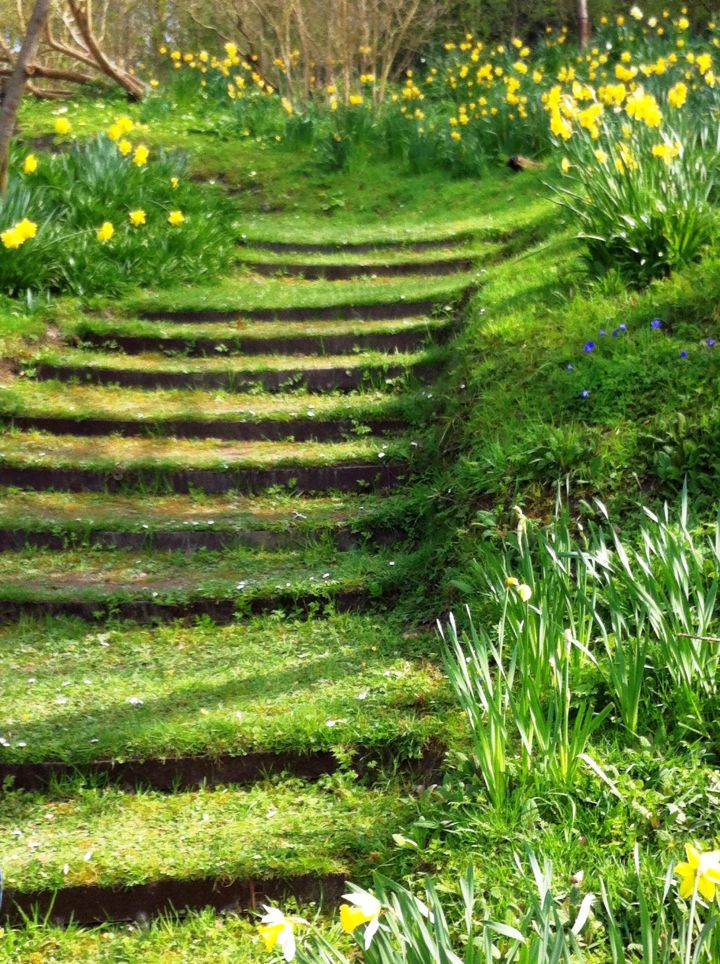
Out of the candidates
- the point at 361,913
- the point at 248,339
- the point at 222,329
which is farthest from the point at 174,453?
the point at 361,913

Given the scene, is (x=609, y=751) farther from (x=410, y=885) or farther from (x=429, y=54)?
(x=429, y=54)

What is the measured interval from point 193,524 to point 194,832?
2.16m

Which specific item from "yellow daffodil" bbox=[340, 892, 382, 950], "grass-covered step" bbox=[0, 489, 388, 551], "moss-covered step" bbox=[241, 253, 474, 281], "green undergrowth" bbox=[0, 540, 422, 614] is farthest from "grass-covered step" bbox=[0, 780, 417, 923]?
"moss-covered step" bbox=[241, 253, 474, 281]

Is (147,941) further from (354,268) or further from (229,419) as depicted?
(354,268)

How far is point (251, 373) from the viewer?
21.5ft

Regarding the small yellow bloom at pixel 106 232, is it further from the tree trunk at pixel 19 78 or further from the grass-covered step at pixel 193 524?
the grass-covered step at pixel 193 524

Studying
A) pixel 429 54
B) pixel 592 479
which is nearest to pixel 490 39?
pixel 429 54

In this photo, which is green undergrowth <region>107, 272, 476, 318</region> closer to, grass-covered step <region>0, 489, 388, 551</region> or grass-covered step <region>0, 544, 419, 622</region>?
grass-covered step <region>0, 489, 388, 551</region>

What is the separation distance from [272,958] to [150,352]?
195 inches

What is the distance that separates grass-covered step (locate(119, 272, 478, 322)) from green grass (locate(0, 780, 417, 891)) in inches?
181

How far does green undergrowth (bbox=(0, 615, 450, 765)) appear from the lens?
3.42 metres

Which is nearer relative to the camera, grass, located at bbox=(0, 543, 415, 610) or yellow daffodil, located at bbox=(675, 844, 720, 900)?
yellow daffodil, located at bbox=(675, 844, 720, 900)

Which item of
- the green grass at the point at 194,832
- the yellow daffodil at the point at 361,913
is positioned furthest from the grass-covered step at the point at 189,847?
the yellow daffodil at the point at 361,913

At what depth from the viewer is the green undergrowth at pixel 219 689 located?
3.42 meters
